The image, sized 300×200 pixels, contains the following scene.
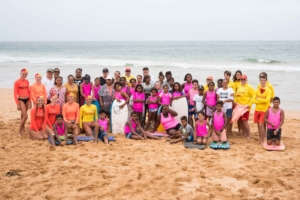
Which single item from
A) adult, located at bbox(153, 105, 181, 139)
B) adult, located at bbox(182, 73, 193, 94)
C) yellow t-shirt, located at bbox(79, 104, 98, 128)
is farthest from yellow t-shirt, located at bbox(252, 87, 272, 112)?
yellow t-shirt, located at bbox(79, 104, 98, 128)

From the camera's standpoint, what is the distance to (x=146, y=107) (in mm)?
7051

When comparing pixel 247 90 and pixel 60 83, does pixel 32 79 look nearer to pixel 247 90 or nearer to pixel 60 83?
pixel 60 83

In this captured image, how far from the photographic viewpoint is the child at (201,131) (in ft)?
19.3

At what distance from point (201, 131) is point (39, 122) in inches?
134

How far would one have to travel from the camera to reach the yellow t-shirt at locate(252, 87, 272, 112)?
586 centimetres

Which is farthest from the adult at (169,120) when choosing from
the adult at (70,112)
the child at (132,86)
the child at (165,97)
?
the adult at (70,112)

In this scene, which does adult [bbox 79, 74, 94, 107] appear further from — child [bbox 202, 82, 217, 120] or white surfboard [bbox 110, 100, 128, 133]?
child [bbox 202, 82, 217, 120]

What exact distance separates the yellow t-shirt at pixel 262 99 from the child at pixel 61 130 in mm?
3811

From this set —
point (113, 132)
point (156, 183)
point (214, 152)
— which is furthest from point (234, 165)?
point (113, 132)

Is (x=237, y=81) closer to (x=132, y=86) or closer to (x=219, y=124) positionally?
(x=219, y=124)

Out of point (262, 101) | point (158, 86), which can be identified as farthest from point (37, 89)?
point (262, 101)

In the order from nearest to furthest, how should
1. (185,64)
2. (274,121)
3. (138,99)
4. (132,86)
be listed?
(274,121)
(138,99)
(132,86)
(185,64)

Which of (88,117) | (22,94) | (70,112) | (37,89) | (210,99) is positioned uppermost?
(37,89)

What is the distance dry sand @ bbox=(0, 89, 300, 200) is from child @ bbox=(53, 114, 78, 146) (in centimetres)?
25
